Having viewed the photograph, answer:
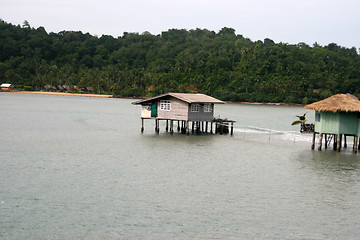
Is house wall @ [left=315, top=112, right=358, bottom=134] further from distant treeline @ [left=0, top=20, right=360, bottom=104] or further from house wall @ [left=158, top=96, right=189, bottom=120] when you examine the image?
distant treeline @ [left=0, top=20, right=360, bottom=104]

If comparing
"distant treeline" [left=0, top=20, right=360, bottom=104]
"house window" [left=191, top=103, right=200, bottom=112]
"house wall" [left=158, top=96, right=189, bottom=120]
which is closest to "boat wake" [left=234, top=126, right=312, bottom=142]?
"house window" [left=191, top=103, right=200, bottom=112]

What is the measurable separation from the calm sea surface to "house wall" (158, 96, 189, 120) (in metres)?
3.99

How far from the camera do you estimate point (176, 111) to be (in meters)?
44.1

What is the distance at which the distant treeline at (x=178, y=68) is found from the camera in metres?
134

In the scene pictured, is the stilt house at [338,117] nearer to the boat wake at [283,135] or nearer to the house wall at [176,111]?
the boat wake at [283,135]

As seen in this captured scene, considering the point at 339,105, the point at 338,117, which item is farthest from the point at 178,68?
the point at 339,105

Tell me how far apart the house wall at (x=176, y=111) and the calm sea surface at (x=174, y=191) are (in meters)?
3.99

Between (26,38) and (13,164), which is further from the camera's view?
(26,38)

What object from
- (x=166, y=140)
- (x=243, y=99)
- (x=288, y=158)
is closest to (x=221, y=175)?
(x=288, y=158)

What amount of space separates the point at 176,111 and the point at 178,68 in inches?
4138

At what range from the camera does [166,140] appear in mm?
42500

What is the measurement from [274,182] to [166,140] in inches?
696

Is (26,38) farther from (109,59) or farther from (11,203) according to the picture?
(11,203)

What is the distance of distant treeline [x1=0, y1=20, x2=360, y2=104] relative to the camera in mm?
133875
